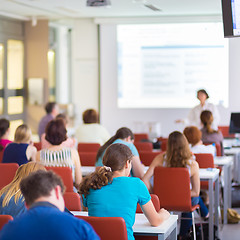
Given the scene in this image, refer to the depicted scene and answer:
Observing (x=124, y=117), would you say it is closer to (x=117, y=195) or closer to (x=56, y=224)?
(x=117, y=195)

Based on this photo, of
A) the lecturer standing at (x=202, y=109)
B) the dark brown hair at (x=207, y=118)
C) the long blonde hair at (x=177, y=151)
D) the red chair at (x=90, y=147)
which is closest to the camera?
the long blonde hair at (x=177, y=151)

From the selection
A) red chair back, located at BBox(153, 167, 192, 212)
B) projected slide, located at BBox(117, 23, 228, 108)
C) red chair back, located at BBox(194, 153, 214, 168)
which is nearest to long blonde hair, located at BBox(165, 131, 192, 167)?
red chair back, located at BBox(153, 167, 192, 212)

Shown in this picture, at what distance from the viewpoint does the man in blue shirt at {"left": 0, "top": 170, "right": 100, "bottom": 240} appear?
2.36 metres

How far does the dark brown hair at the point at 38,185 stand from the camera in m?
2.43

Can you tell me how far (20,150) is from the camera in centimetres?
660

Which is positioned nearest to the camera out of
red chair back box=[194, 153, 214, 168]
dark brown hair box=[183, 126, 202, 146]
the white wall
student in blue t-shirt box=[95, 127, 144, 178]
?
student in blue t-shirt box=[95, 127, 144, 178]

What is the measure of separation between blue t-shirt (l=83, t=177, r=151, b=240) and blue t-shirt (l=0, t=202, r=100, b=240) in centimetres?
128

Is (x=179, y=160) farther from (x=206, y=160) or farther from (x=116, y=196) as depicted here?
(x=116, y=196)

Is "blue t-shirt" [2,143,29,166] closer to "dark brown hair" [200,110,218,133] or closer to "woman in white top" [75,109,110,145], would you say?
"woman in white top" [75,109,110,145]

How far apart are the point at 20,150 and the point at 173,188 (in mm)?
2028

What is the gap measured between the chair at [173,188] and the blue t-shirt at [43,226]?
317 cm

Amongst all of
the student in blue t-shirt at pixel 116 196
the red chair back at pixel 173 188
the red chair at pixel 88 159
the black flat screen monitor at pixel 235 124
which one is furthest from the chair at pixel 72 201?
the black flat screen monitor at pixel 235 124

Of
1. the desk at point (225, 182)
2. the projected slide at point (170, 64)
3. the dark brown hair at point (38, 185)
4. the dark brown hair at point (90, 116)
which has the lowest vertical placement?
the desk at point (225, 182)

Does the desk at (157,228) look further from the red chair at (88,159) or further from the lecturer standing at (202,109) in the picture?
the lecturer standing at (202,109)
